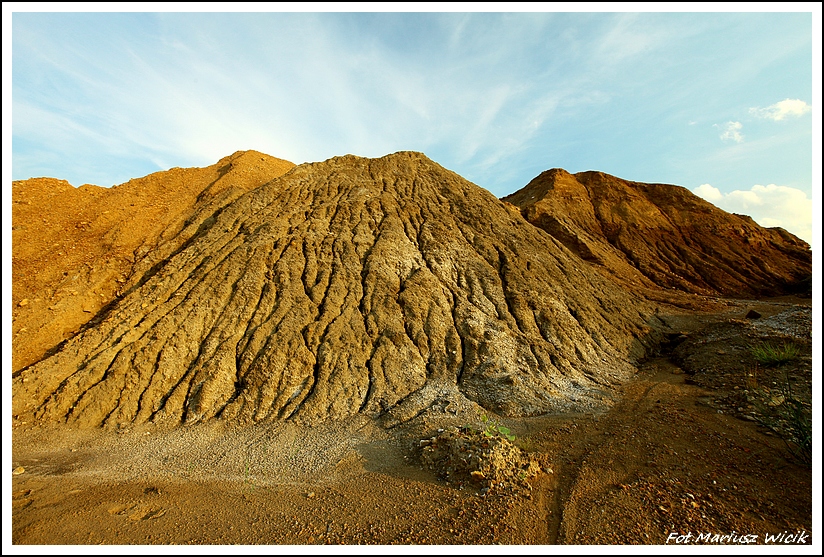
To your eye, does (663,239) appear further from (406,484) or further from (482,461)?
(406,484)

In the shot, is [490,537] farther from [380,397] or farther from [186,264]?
[186,264]

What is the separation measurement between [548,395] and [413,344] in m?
4.41

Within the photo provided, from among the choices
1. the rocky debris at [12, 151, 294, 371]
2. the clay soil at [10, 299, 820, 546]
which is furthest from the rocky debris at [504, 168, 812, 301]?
the rocky debris at [12, 151, 294, 371]

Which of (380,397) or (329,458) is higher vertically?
(380,397)

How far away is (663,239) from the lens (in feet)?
107

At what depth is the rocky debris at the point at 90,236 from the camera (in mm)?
13133

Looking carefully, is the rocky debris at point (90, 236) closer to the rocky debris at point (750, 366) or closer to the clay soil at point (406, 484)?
the clay soil at point (406, 484)

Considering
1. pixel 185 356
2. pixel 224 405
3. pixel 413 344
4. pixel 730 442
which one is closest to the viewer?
pixel 730 442

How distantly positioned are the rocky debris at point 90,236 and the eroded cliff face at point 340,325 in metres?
0.71

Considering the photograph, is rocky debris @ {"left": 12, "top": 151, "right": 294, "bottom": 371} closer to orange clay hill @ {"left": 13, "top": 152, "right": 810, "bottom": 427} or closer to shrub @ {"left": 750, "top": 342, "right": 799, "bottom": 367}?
orange clay hill @ {"left": 13, "top": 152, "right": 810, "bottom": 427}

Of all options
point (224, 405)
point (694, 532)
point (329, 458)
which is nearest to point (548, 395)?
point (694, 532)

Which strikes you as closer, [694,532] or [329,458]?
[694,532]

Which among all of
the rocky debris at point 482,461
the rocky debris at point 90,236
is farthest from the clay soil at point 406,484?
the rocky debris at point 90,236

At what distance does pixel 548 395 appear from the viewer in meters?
11.5
